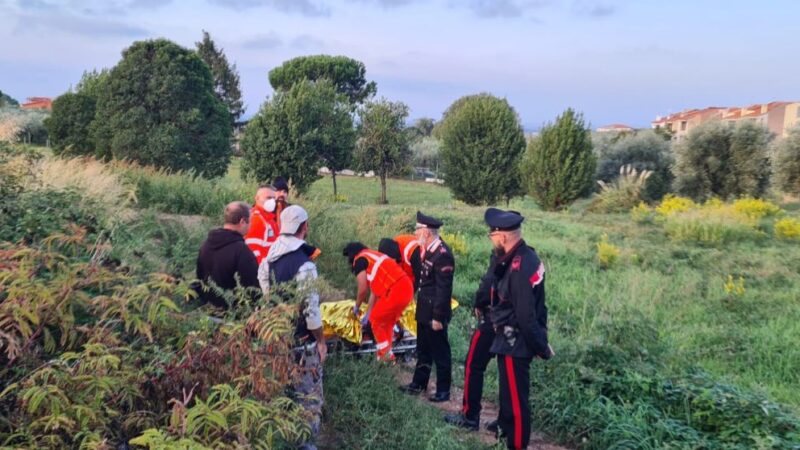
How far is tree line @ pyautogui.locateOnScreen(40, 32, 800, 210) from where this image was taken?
1998cm

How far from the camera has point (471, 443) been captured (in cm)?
430

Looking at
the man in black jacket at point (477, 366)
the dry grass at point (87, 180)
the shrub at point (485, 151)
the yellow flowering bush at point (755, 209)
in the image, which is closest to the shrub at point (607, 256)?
the yellow flowering bush at point (755, 209)

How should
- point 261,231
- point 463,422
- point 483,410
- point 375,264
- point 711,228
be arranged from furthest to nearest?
point 711,228 < point 261,231 < point 375,264 < point 483,410 < point 463,422

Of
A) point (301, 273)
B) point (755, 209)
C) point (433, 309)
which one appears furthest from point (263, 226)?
point (755, 209)

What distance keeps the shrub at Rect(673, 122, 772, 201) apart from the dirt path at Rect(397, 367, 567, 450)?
907 inches

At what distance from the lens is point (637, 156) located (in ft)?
110

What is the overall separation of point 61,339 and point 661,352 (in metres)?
5.42

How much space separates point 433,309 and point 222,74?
46.8 metres

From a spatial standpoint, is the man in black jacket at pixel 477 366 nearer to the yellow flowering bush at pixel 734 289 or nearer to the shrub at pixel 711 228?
the yellow flowering bush at pixel 734 289

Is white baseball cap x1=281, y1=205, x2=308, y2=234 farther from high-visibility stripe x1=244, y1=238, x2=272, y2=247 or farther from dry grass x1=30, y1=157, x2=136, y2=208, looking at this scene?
dry grass x1=30, y1=157, x2=136, y2=208

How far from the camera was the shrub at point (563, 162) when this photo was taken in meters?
26.8

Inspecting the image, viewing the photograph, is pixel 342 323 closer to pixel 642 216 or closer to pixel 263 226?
pixel 263 226

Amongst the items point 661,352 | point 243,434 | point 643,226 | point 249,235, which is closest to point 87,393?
point 243,434

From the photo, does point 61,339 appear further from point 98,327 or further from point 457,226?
point 457,226
